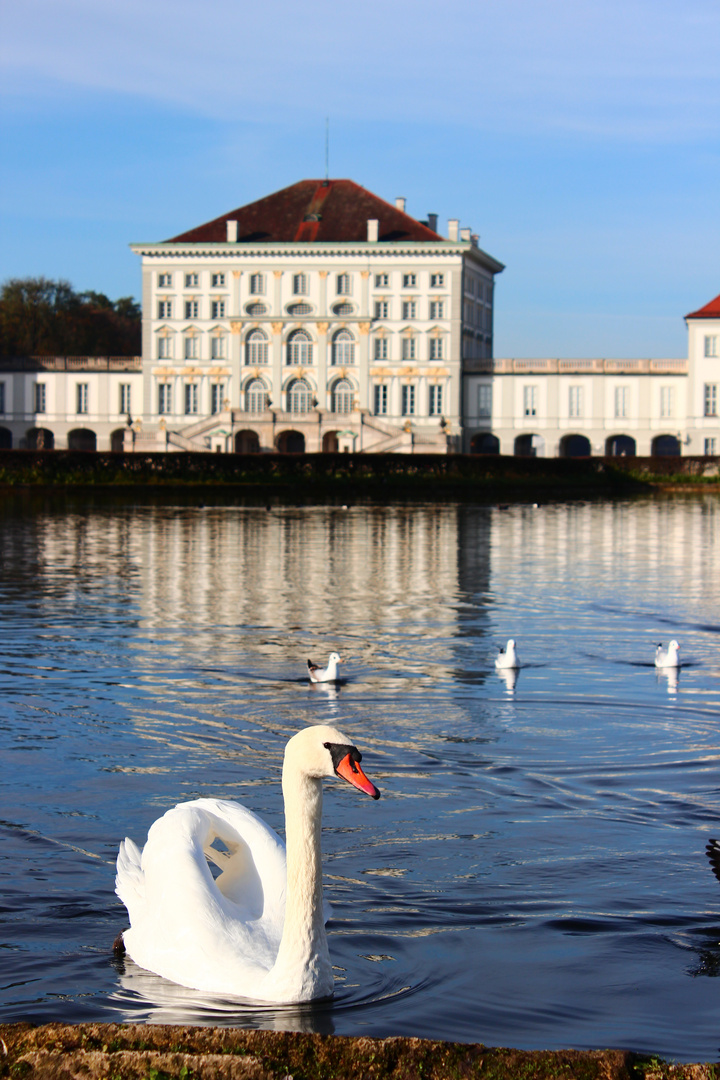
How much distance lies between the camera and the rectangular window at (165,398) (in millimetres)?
91500

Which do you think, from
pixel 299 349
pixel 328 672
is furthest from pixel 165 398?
pixel 328 672

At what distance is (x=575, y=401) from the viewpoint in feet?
287

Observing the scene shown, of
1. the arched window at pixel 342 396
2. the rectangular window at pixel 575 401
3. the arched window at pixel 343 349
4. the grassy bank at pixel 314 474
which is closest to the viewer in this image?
the grassy bank at pixel 314 474

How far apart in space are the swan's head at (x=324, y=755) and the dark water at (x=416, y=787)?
89 cm

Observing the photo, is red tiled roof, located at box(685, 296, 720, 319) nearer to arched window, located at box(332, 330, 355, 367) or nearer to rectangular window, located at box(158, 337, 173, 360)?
arched window, located at box(332, 330, 355, 367)

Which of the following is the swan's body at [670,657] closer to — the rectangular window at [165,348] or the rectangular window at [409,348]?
the rectangular window at [409,348]

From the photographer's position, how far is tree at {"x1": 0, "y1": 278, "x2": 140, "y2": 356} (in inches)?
4067

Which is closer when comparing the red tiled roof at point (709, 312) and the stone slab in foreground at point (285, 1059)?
the stone slab in foreground at point (285, 1059)

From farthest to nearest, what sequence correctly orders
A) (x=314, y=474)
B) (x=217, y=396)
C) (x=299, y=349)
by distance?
(x=217, y=396) < (x=299, y=349) < (x=314, y=474)

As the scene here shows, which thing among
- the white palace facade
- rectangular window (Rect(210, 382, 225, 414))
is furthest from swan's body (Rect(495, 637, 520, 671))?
rectangular window (Rect(210, 382, 225, 414))

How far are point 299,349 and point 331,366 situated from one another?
2.68m

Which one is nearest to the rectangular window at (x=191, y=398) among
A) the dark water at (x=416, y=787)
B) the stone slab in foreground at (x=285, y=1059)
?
the dark water at (x=416, y=787)

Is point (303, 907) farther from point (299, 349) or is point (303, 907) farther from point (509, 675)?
point (299, 349)

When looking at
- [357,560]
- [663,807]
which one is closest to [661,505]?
[357,560]
